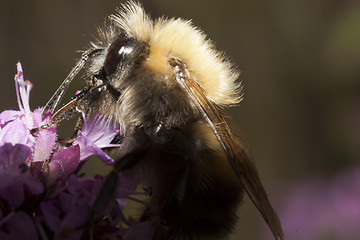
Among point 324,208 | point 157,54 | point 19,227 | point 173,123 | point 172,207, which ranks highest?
point 157,54

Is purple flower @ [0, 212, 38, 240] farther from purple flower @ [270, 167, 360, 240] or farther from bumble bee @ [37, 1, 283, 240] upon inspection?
purple flower @ [270, 167, 360, 240]

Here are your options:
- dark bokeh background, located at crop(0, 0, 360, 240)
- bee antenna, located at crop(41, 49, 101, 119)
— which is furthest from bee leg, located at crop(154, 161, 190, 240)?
dark bokeh background, located at crop(0, 0, 360, 240)

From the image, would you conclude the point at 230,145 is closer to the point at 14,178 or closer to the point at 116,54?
the point at 116,54

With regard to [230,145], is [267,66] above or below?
below

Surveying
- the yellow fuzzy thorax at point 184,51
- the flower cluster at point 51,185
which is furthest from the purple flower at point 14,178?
the yellow fuzzy thorax at point 184,51

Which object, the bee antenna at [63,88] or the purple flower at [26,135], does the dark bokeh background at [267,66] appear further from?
the purple flower at [26,135]

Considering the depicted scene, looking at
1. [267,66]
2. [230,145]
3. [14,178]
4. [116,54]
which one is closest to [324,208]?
[267,66]

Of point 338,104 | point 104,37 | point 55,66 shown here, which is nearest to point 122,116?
point 104,37
